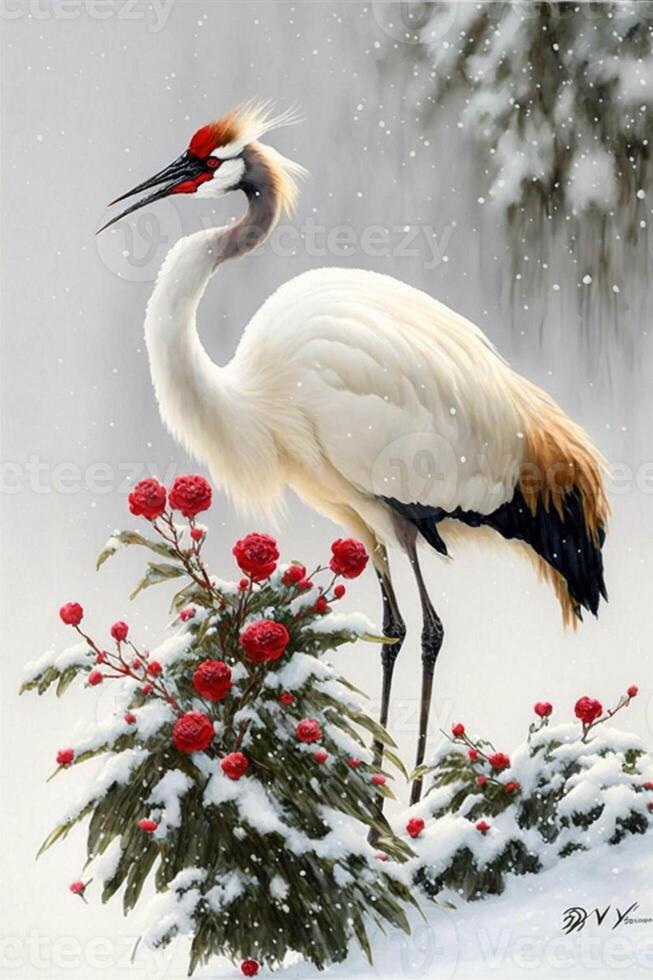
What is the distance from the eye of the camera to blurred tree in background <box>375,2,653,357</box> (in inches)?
80.1

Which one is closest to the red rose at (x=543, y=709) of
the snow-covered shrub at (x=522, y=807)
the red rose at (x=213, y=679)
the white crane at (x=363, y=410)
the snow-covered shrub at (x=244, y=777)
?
the snow-covered shrub at (x=522, y=807)

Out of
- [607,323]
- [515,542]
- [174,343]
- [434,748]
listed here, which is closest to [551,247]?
[607,323]

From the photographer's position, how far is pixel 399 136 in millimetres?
2014

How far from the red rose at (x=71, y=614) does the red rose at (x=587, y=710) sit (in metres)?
0.77

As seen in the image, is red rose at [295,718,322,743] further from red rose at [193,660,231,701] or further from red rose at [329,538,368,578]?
red rose at [329,538,368,578]

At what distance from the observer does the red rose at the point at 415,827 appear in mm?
1863

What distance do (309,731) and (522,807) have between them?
40 cm

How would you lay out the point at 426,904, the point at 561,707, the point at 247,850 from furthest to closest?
1. the point at 561,707
2. the point at 426,904
3. the point at 247,850

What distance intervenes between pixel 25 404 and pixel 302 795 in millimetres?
777

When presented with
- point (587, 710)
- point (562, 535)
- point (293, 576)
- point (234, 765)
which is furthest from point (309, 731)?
point (562, 535)

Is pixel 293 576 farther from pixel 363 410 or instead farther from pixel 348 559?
pixel 363 410

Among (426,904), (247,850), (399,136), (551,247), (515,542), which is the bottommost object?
(426,904)

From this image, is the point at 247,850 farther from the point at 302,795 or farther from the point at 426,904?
the point at 426,904
